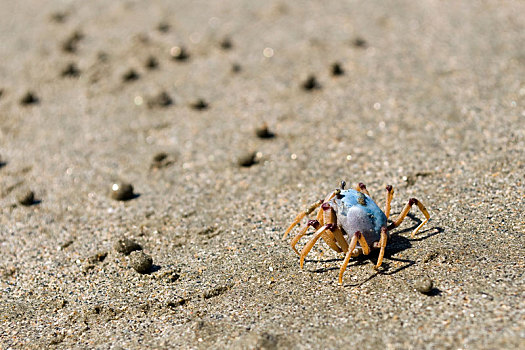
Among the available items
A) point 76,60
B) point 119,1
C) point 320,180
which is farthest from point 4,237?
point 119,1

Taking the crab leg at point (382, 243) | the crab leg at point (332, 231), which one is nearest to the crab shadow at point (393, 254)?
the crab leg at point (382, 243)

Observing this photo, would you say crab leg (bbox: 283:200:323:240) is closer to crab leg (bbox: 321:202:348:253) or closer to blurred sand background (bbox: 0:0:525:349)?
blurred sand background (bbox: 0:0:525:349)

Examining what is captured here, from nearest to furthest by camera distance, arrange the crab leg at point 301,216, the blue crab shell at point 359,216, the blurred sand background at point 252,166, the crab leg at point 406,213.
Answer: the blurred sand background at point 252,166
the blue crab shell at point 359,216
the crab leg at point 406,213
the crab leg at point 301,216

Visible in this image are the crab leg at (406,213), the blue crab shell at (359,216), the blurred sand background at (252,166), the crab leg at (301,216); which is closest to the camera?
the blurred sand background at (252,166)

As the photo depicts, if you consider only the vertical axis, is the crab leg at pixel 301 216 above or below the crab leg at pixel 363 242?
below

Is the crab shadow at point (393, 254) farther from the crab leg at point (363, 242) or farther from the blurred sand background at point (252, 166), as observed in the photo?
the crab leg at point (363, 242)

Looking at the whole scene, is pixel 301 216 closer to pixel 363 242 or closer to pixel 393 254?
pixel 363 242

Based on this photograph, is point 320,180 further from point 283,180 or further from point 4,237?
point 4,237
